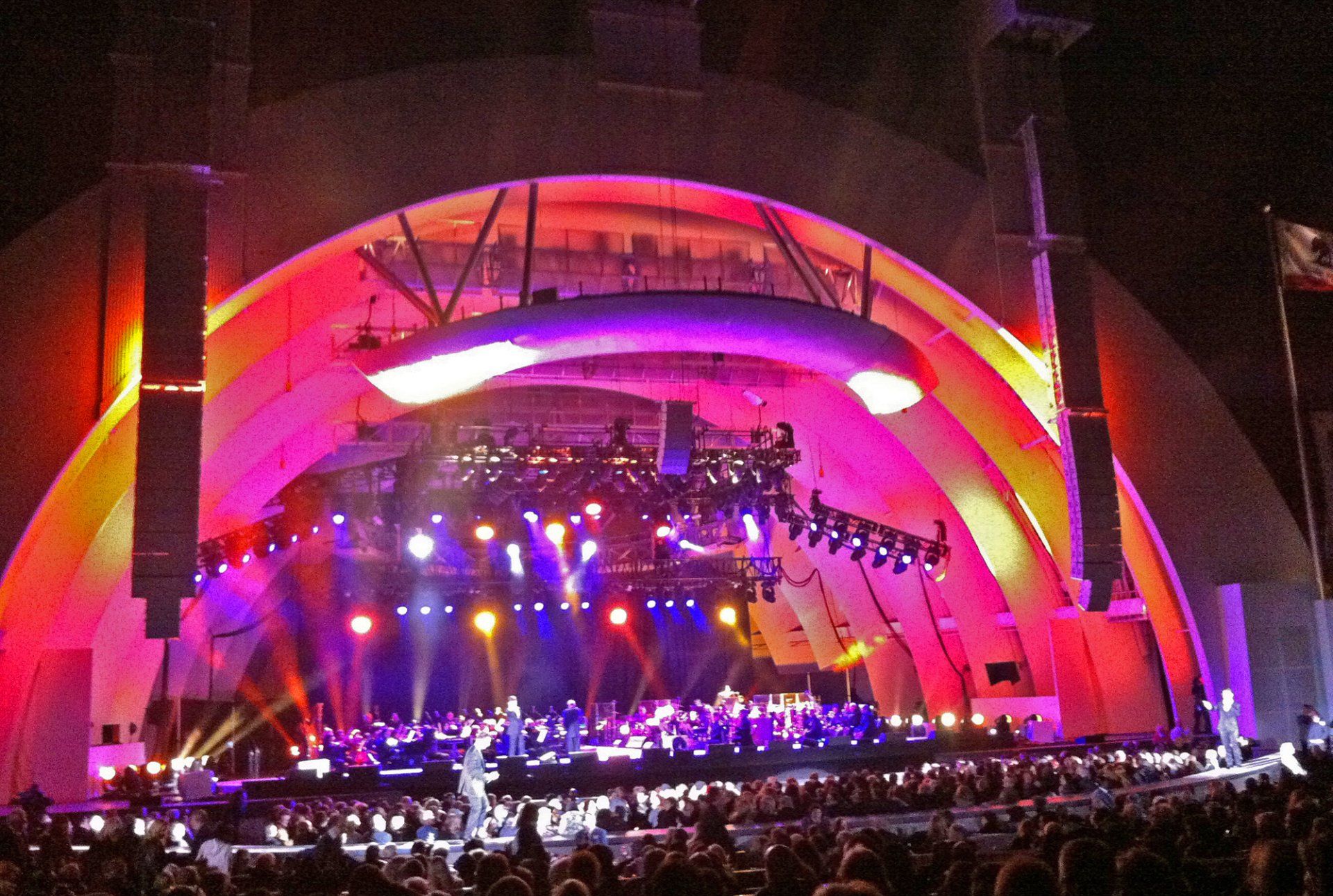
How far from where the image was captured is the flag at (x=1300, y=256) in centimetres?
1912

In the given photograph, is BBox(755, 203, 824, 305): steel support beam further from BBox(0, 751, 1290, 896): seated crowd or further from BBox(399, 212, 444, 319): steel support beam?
BBox(0, 751, 1290, 896): seated crowd

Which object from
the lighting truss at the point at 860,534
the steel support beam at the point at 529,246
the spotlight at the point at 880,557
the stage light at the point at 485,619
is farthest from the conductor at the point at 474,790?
the stage light at the point at 485,619

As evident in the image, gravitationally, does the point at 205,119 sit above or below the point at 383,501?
above

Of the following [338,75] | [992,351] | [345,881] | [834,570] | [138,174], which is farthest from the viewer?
[834,570]

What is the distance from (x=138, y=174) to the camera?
12.5 m

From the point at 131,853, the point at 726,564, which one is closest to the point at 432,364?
the point at 131,853

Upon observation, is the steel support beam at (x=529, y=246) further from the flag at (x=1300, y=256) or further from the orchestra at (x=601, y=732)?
the flag at (x=1300, y=256)

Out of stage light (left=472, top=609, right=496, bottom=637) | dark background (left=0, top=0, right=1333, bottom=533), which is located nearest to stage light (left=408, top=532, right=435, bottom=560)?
stage light (left=472, top=609, right=496, bottom=637)

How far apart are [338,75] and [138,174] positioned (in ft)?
9.72

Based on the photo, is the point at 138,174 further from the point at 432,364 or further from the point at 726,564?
the point at 726,564

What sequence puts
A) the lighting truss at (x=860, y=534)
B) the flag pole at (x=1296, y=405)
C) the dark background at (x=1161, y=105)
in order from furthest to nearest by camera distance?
the lighting truss at (x=860, y=534)
the flag pole at (x=1296, y=405)
the dark background at (x=1161, y=105)

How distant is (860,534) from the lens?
22.7m

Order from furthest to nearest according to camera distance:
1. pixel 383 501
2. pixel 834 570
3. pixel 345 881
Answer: pixel 834 570
pixel 383 501
pixel 345 881

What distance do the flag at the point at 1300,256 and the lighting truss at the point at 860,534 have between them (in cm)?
835
